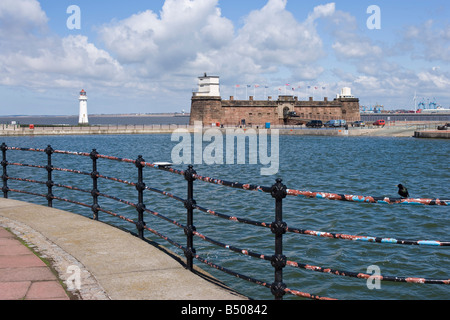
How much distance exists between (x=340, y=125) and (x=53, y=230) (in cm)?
8808

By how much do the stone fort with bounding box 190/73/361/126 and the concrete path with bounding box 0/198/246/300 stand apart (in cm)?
8244

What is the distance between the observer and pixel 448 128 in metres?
76.5

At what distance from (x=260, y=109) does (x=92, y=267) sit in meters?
91.4

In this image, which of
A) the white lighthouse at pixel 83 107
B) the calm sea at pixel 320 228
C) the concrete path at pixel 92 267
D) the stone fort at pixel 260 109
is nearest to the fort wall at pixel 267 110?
the stone fort at pixel 260 109

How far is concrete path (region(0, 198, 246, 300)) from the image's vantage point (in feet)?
14.5

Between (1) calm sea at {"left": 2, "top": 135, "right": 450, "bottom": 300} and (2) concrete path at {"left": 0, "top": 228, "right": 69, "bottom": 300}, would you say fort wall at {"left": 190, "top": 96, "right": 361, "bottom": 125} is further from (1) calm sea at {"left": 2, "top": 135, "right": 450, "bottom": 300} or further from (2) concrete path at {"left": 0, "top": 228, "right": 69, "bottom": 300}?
(2) concrete path at {"left": 0, "top": 228, "right": 69, "bottom": 300}

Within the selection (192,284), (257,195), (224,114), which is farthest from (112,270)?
(224,114)

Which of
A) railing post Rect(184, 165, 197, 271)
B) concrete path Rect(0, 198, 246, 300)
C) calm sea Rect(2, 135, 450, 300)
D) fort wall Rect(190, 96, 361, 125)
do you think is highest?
fort wall Rect(190, 96, 361, 125)

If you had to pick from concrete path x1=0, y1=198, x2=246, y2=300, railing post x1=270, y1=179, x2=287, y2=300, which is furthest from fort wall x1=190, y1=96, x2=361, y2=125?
railing post x1=270, y1=179, x2=287, y2=300

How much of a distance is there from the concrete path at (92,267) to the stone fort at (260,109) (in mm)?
82443

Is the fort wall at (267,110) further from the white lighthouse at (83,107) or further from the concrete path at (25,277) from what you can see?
the concrete path at (25,277)

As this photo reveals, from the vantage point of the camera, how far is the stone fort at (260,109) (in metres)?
90.7

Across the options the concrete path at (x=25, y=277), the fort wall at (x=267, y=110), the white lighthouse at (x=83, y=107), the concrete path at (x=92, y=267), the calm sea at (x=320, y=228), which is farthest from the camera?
the white lighthouse at (x=83, y=107)
